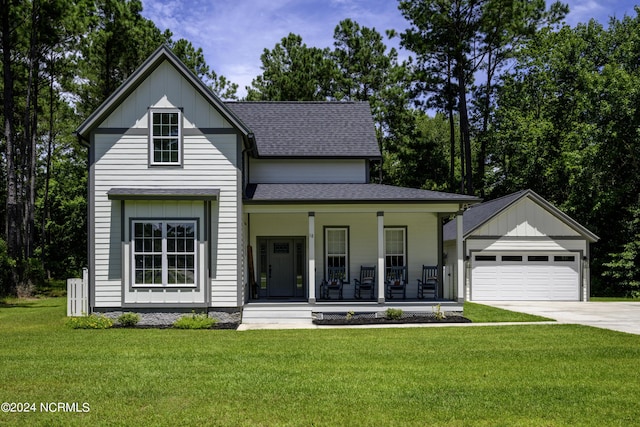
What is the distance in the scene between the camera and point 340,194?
1703cm

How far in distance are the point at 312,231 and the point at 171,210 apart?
400 cm

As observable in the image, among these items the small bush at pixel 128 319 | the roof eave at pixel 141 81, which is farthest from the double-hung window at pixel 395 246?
the small bush at pixel 128 319

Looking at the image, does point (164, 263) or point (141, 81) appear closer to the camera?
point (164, 263)

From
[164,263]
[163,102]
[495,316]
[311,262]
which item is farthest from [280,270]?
[495,316]

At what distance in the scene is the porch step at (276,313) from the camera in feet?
53.1

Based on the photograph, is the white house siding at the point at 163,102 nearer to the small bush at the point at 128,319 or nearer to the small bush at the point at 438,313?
the small bush at the point at 128,319

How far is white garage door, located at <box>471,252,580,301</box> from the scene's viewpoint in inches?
923

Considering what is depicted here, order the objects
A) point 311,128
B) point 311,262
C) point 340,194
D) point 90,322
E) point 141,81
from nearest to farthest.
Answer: point 90,322 → point 141,81 → point 311,262 → point 340,194 → point 311,128

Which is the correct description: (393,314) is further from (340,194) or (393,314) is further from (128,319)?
(128,319)

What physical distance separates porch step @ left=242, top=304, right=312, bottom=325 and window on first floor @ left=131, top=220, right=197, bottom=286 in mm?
1891

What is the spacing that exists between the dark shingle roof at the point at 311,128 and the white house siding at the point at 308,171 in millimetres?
327

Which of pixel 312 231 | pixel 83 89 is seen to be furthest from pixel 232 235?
pixel 83 89

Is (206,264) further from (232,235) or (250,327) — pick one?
(250,327)

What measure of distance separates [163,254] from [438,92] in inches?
968
